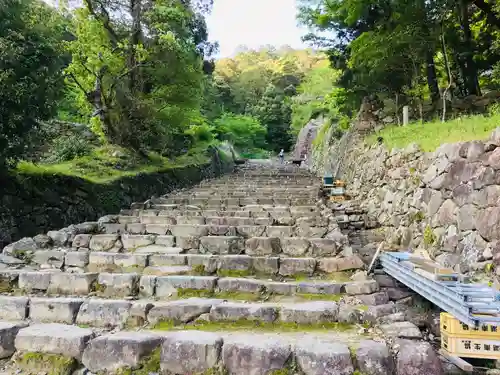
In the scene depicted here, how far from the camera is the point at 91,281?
459 centimetres

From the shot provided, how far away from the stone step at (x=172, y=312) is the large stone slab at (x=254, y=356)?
584 millimetres

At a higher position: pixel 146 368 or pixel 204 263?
pixel 204 263

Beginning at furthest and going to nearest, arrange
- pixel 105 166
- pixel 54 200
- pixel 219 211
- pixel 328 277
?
pixel 105 166
pixel 219 211
pixel 54 200
pixel 328 277

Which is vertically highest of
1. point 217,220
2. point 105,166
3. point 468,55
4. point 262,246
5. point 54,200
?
point 468,55

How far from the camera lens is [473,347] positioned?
3607mm

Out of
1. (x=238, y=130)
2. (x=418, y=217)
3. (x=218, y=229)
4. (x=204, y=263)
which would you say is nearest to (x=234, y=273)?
(x=204, y=263)

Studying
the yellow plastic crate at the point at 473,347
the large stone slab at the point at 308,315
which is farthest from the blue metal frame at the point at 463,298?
the large stone slab at the point at 308,315

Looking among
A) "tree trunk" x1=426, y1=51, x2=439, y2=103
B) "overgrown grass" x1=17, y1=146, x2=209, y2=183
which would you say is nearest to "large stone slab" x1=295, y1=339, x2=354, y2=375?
"overgrown grass" x1=17, y1=146, x2=209, y2=183

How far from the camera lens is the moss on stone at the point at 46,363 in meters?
3.27

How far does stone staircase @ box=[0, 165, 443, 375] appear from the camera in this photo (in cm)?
313

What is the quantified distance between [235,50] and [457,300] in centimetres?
6028

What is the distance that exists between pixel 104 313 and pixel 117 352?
0.76 metres

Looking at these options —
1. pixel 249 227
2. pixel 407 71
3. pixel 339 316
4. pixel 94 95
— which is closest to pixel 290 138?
pixel 407 71

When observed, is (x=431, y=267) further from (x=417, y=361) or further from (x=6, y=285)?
(x=6, y=285)
